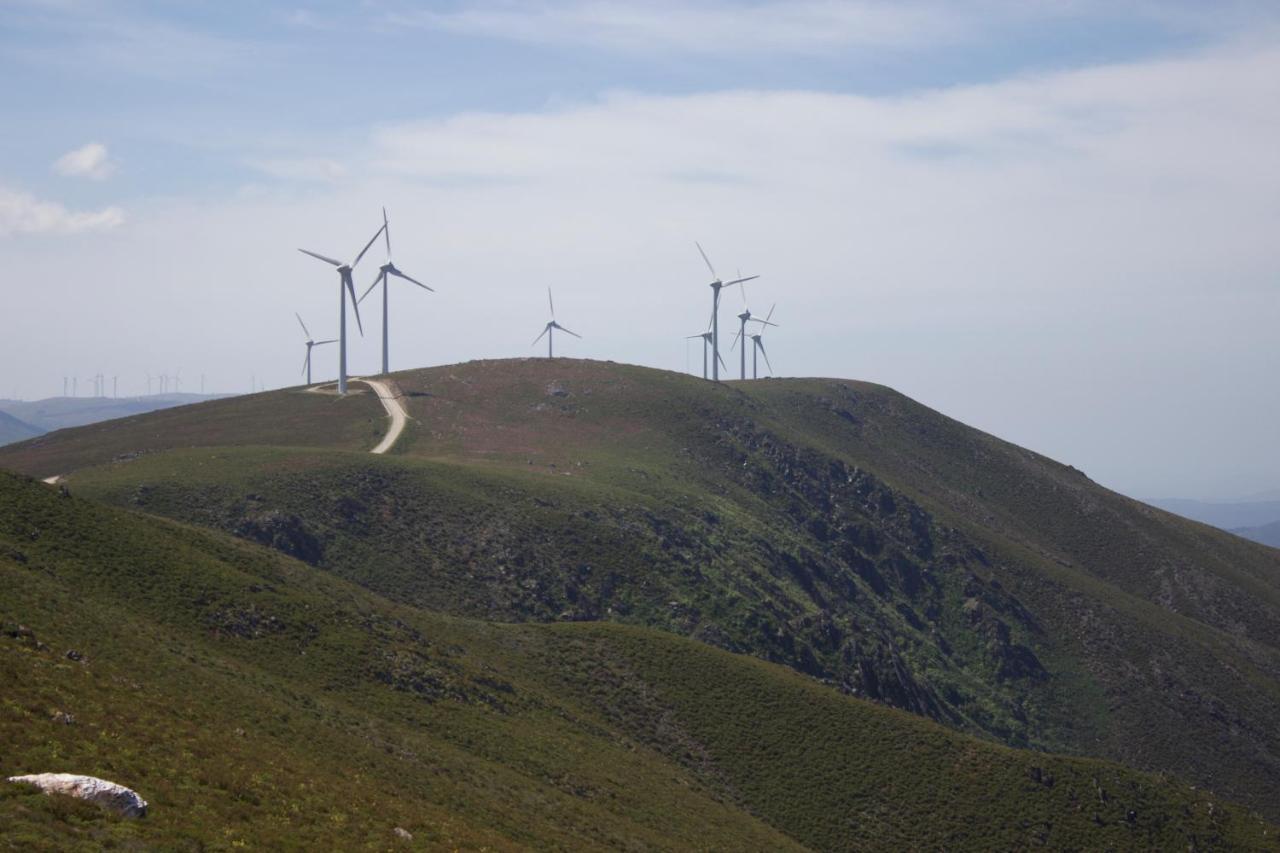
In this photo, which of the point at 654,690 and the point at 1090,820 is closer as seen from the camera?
the point at 1090,820

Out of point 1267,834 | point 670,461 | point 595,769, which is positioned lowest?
point 1267,834

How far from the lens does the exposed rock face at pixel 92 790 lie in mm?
26758

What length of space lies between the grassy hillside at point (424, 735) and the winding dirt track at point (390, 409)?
51905 millimetres

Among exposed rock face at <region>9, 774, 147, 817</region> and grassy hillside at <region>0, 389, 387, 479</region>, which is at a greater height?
grassy hillside at <region>0, 389, 387, 479</region>

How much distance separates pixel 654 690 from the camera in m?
81.1

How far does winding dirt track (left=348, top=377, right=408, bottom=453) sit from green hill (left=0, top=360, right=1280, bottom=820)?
1792mm

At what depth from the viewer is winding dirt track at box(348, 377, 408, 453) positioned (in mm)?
131625

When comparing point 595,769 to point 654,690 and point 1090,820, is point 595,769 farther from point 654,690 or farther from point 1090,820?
point 1090,820

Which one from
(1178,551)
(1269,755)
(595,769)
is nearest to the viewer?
(595,769)

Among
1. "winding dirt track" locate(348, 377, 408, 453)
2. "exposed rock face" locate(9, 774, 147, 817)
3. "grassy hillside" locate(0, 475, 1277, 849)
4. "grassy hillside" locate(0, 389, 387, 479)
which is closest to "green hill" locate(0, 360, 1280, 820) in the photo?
"grassy hillside" locate(0, 389, 387, 479)

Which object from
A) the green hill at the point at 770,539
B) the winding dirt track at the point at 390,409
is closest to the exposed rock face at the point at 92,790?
the green hill at the point at 770,539

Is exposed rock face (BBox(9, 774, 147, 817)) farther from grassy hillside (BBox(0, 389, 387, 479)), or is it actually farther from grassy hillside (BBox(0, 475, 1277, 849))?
grassy hillside (BBox(0, 389, 387, 479))

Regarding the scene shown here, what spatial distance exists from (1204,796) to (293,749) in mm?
69915

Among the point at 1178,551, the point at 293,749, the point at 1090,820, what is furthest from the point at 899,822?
the point at 1178,551
